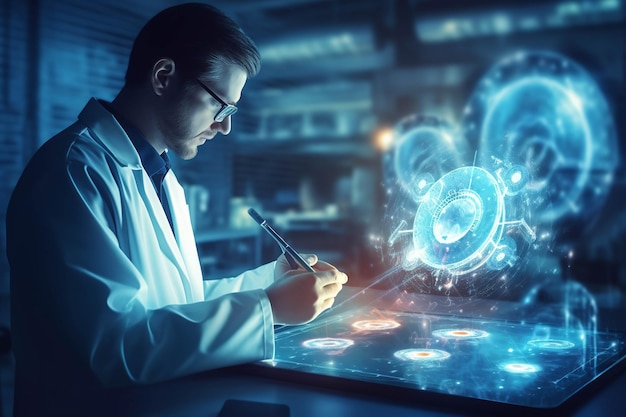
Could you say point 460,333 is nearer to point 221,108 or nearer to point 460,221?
point 460,221

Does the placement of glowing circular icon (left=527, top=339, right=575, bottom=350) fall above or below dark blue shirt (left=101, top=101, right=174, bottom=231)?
below

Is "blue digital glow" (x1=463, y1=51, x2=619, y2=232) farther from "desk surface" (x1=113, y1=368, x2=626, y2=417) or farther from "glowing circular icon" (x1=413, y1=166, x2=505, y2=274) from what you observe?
"desk surface" (x1=113, y1=368, x2=626, y2=417)

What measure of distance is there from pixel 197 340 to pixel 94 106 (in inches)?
20.1

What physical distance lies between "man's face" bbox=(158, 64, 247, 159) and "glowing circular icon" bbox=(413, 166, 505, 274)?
1.42 ft

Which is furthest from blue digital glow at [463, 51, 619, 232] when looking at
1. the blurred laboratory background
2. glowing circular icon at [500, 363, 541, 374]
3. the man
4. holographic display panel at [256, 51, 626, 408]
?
glowing circular icon at [500, 363, 541, 374]

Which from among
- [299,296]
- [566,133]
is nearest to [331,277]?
[299,296]

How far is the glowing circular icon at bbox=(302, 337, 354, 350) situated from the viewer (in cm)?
93

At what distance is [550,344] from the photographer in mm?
957

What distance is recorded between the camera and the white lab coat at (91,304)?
76 centimetres

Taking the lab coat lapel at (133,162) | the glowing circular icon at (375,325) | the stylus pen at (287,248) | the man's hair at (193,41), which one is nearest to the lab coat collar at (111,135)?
the lab coat lapel at (133,162)

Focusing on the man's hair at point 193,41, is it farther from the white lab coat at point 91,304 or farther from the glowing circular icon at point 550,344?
the glowing circular icon at point 550,344

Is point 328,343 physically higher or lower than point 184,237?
lower

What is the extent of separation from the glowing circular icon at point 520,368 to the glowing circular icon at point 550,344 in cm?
12

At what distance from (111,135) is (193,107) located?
0.49 ft
